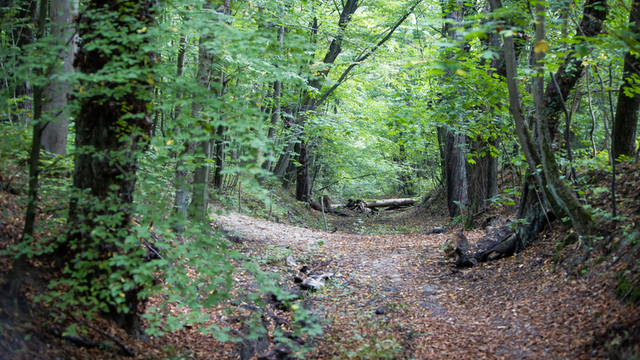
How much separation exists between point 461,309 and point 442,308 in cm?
27

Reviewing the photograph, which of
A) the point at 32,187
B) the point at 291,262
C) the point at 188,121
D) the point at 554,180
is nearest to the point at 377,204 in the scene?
the point at 291,262

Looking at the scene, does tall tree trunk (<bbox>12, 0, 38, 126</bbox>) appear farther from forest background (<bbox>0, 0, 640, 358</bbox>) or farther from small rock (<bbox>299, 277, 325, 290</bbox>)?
small rock (<bbox>299, 277, 325, 290</bbox>)

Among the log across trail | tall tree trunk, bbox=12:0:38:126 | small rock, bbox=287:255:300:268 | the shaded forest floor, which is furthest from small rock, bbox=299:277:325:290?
the log across trail

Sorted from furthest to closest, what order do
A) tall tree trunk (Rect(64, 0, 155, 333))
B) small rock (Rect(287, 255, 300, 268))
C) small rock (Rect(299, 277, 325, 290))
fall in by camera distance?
1. small rock (Rect(287, 255, 300, 268))
2. small rock (Rect(299, 277, 325, 290))
3. tall tree trunk (Rect(64, 0, 155, 333))

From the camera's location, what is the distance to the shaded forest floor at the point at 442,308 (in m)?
3.55

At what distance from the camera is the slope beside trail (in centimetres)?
413

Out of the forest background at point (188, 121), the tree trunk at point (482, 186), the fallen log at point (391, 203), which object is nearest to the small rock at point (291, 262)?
the forest background at point (188, 121)

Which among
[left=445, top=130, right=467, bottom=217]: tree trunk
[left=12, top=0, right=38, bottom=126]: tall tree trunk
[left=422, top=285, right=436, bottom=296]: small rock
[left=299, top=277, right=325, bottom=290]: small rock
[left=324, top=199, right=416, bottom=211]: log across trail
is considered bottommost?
[left=324, top=199, right=416, bottom=211]: log across trail

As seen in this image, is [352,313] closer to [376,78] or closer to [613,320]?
[613,320]

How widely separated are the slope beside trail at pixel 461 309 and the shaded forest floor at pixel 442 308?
15 millimetres

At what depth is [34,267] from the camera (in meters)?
3.76

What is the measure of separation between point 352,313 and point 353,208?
1450 centimetres

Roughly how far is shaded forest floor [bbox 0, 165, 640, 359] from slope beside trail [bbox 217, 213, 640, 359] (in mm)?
15

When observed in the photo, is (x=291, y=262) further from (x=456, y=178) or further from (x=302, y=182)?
(x=302, y=182)
